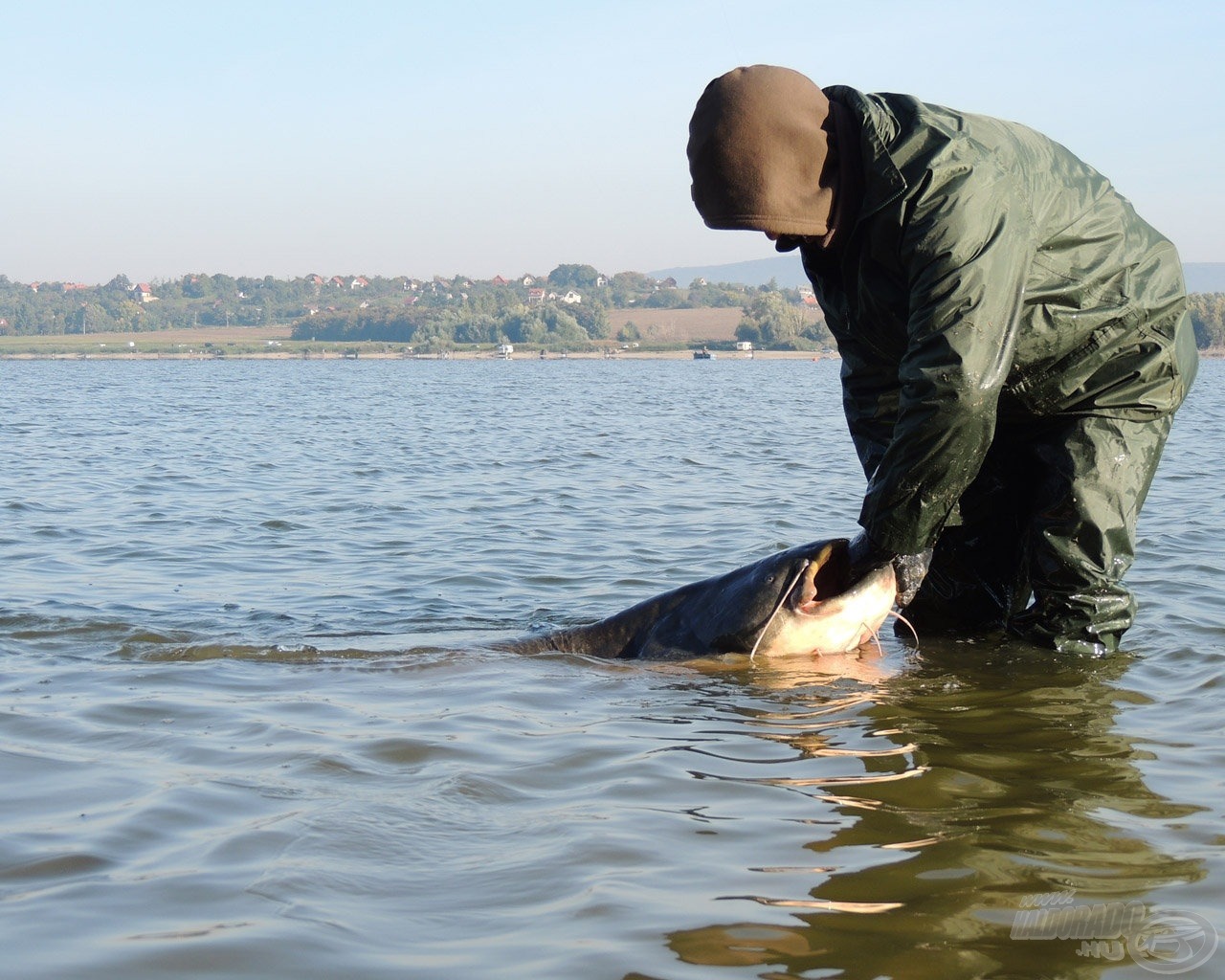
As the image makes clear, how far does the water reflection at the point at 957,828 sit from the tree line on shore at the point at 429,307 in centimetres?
10102

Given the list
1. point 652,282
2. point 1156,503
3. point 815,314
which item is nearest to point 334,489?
point 1156,503

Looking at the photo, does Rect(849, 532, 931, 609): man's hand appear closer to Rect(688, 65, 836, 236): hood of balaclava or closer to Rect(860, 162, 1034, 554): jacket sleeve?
Rect(860, 162, 1034, 554): jacket sleeve

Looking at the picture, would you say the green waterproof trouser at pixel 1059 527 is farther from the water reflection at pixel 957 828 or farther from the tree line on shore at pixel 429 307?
the tree line on shore at pixel 429 307

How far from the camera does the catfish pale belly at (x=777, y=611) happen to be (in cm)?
487

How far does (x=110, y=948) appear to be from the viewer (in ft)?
8.82

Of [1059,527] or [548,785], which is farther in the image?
[1059,527]

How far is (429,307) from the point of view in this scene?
498 feet

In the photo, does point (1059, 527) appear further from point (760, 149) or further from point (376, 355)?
point (376, 355)

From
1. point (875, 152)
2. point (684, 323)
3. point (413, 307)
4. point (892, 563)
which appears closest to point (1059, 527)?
point (892, 563)

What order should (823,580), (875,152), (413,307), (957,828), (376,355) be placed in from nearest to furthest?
(957,828) → (875,152) → (823,580) → (376,355) → (413,307)

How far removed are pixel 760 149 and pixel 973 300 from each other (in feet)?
2.56

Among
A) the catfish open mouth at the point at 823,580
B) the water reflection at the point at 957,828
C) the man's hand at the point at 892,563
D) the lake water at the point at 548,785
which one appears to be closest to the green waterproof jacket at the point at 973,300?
the man's hand at the point at 892,563

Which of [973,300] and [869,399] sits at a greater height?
[973,300]

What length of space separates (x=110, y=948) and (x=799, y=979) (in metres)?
1.40
